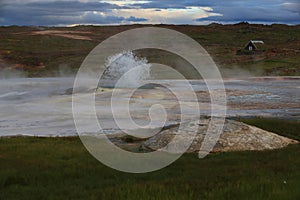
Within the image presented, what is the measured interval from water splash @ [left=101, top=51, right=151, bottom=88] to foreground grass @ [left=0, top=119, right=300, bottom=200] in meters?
36.4

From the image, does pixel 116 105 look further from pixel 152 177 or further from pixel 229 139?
pixel 152 177

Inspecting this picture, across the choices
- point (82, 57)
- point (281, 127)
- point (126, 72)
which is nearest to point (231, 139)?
point (281, 127)

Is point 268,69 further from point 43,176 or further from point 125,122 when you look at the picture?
point 43,176

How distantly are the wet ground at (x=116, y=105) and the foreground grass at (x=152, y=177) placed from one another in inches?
382

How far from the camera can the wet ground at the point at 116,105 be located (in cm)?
2625

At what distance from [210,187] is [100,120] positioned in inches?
729

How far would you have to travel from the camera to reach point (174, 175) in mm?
11727

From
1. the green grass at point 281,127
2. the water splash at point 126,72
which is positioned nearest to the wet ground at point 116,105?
the green grass at point 281,127

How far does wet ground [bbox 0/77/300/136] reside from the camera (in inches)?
1033

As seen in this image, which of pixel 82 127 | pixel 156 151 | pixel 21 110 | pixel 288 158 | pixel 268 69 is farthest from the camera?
pixel 268 69

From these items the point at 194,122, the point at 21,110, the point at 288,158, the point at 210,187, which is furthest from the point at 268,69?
the point at 210,187

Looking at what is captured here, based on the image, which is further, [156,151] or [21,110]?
[21,110]

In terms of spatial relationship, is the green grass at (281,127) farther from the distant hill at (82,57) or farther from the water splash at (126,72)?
the distant hill at (82,57)

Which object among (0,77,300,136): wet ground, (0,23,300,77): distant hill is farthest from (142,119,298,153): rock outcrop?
(0,23,300,77): distant hill
